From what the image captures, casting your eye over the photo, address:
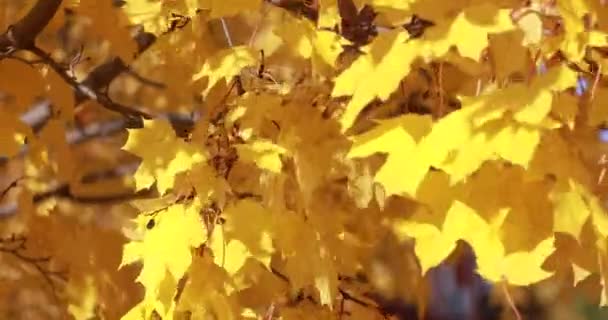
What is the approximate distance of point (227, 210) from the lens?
1.31 meters

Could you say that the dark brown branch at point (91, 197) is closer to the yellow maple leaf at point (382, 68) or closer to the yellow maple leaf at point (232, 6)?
the yellow maple leaf at point (232, 6)

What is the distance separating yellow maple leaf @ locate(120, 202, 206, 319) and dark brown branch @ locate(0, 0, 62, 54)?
418 millimetres

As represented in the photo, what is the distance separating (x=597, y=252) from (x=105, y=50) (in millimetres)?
1298

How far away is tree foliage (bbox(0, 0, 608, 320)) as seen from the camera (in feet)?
3.23

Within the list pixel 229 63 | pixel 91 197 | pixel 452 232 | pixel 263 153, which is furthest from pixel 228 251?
pixel 91 197

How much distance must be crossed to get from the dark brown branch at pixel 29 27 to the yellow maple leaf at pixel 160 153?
0.29m

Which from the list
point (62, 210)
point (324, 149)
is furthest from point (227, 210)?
point (62, 210)

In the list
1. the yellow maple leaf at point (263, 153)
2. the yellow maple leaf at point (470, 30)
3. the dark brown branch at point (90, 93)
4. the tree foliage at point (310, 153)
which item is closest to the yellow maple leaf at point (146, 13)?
the tree foliage at point (310, 153)

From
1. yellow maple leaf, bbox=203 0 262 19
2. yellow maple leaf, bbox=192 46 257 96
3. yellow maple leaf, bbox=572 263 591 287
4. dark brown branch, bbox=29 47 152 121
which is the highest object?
yellow maple leaf, bbox=203 0 262 19

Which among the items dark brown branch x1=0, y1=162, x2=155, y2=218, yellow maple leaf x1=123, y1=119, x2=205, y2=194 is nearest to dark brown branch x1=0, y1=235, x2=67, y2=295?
dark brown branch x1=0, y1=162, x2=155, y2=218

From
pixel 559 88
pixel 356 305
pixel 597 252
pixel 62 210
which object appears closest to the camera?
pixel 559 88

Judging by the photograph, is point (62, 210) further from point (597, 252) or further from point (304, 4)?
point (597, 252)

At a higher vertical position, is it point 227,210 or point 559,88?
point 559,88

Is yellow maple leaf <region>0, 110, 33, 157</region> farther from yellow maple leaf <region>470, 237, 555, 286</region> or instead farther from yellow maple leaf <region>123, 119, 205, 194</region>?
yellow maple leaf <region>470, 237, 555, 286</region>
